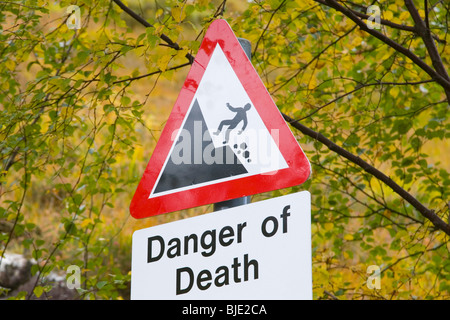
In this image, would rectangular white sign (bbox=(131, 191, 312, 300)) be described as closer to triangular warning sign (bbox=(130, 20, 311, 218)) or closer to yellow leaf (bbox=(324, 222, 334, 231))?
triangular warning sign (bbox=(130, 20, 311, 218))

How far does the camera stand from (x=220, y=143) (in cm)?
161

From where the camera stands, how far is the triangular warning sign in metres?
1.57

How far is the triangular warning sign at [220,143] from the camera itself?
5.16 ft

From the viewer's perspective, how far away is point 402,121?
349 cm

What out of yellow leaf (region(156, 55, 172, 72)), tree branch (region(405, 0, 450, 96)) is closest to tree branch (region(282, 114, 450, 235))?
tree branch (region(405, 0, 450, 96))

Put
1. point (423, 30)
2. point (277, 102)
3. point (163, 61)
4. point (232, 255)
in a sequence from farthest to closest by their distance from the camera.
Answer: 1. point (277, 102)
2. point (423, 30)
3. point (163, 61)
4. point (232, 255)

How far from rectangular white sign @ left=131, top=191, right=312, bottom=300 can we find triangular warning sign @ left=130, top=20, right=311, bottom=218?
81 millimetres

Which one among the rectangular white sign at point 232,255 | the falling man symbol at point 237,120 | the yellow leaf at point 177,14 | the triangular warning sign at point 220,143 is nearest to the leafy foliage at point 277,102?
the yellow leaf at point 177,14

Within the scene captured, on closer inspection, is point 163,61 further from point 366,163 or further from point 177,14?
point 366,163

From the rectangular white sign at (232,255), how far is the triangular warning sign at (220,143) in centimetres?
8

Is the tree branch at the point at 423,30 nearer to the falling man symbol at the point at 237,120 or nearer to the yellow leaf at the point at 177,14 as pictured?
the yellow leaf at the point at 177,14

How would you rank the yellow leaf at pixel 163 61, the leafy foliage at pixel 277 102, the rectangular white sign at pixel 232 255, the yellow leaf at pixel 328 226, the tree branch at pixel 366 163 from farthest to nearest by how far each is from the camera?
the yellow leaf at pixel 328 226 < the leafy foliage at pixel 277 102 < the tree branch at pixel 366 163 < the yellow leaf at pixel 163 61 < the rectangular white sign at pixel 232 255

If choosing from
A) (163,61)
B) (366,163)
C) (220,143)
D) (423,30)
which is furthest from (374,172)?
(220,143)

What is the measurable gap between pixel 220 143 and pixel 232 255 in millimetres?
314
